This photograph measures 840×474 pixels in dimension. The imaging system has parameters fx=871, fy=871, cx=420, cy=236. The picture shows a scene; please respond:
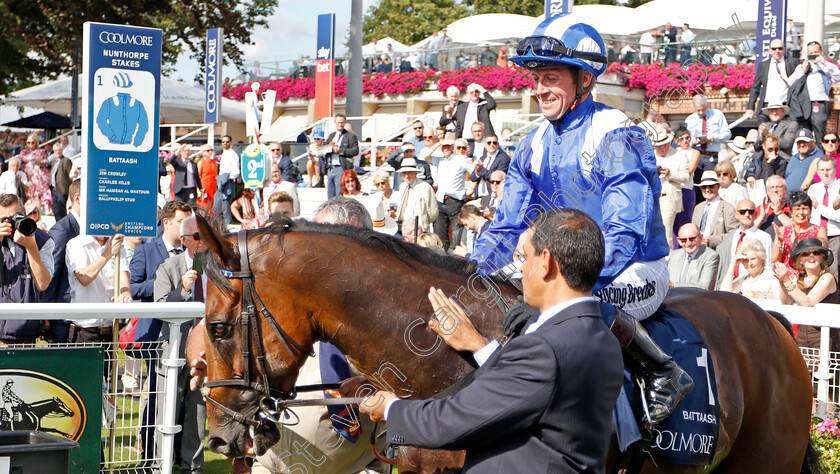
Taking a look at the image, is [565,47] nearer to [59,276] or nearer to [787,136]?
[59,276]

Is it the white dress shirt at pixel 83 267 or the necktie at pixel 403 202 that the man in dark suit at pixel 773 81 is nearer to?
the necktie at pixel 403 202

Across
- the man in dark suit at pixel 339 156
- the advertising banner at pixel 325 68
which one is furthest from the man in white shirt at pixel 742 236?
the advertising banner at pixel 325 68

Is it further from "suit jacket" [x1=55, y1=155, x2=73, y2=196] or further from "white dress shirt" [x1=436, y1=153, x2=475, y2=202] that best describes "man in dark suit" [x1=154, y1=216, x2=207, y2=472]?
"suit jacket" [x1=55, y1=155, x2=73, y2=196]

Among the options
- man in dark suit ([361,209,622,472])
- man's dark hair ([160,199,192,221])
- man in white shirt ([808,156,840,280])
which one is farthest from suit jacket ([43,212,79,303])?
man in white shirt ([808,156,840,280])

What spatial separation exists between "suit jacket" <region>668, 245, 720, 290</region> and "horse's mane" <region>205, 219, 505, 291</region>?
4.92 m

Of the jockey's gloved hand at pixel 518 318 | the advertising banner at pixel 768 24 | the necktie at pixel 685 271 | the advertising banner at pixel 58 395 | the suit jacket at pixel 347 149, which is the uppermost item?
the advertising banner at pixel 768 24

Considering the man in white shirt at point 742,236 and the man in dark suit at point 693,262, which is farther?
the man in white shirt at point 742,236

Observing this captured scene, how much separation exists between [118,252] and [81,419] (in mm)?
1722

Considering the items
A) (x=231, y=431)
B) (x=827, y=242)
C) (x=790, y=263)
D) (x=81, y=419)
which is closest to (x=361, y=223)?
(x=231, y=431)

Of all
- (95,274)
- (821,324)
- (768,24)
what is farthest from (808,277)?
(768,24)

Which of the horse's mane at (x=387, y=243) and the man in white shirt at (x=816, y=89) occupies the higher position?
the man in white shirt at (x=816, y=89)

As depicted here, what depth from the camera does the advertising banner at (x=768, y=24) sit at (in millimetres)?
11430

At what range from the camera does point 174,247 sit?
608 cm

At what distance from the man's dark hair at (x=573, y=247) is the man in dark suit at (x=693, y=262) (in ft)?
18.0
